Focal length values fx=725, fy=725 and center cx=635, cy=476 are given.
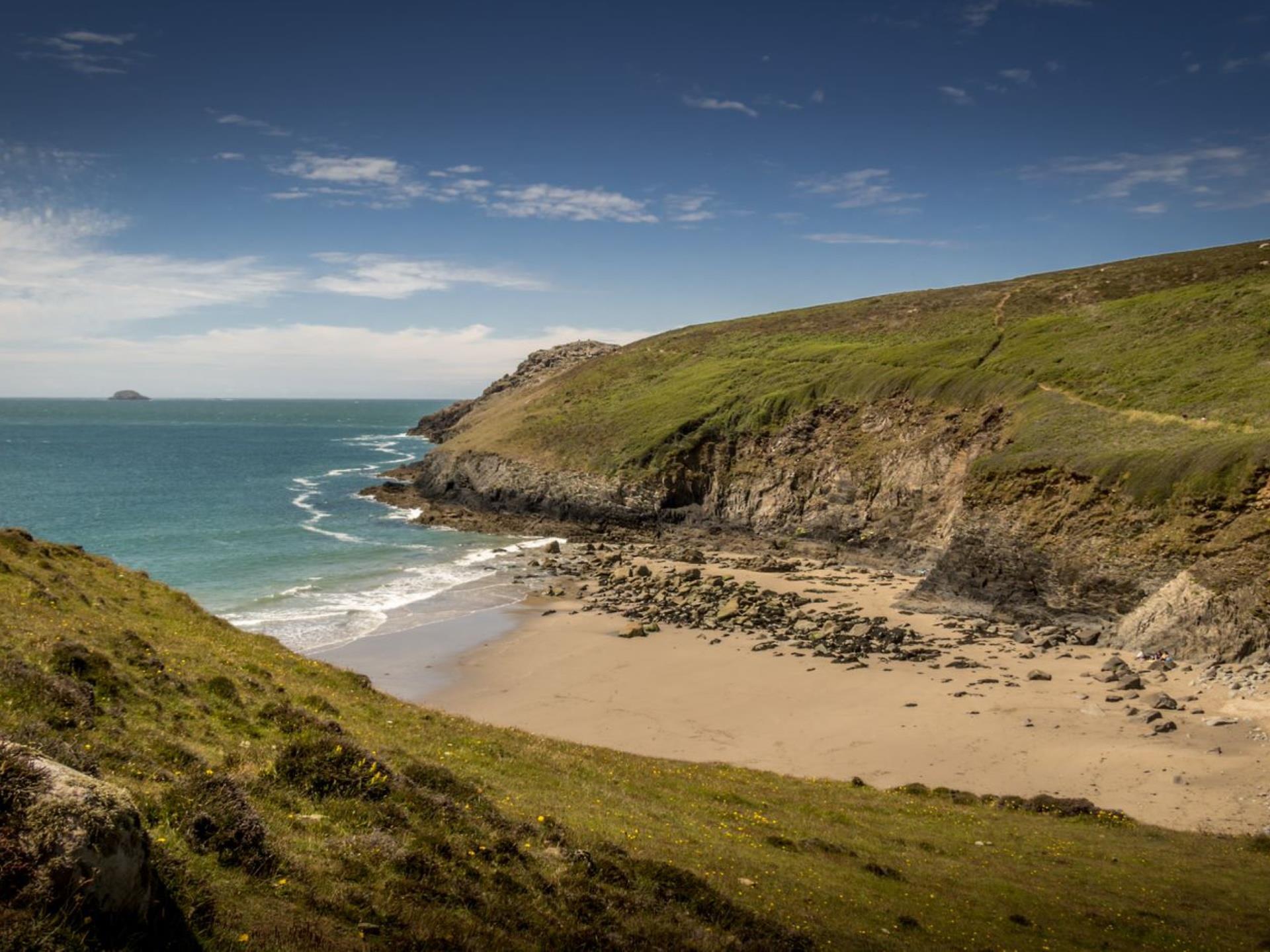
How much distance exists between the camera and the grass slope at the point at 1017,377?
48.0 meters

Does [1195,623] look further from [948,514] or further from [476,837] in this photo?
[476,837]

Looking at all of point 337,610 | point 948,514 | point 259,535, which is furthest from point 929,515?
point 259,535

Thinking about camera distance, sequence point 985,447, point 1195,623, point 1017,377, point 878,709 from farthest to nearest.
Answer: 1. point 1017,377
2. point 985,447
3. point 1195,623
4. point 878,709

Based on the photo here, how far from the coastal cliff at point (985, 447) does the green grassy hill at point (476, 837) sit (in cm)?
2346

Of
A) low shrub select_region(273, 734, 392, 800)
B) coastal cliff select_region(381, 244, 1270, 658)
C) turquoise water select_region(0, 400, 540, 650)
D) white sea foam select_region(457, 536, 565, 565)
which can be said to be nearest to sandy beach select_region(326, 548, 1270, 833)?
coastal cliff select_region(381, 244, 1270, 658)

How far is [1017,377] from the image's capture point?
67.9 m

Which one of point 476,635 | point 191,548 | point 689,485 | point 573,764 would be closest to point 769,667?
point 476,635

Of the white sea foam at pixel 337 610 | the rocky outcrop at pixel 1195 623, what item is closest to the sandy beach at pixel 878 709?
the rocky outcrop at pixel 1195 623

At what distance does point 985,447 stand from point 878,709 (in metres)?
36.3

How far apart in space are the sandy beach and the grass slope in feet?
49.8

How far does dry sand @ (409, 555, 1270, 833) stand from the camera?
26.8 metres

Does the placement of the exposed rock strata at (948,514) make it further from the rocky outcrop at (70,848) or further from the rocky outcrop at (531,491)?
the rocky outcrop at (70,848)

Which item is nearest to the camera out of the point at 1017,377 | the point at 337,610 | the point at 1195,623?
the point at 1195,623

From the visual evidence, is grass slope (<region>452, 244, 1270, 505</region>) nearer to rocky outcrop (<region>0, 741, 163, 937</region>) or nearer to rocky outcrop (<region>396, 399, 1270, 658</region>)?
rocky outcrop (<region>396, 399, 1270, 658</region>)
